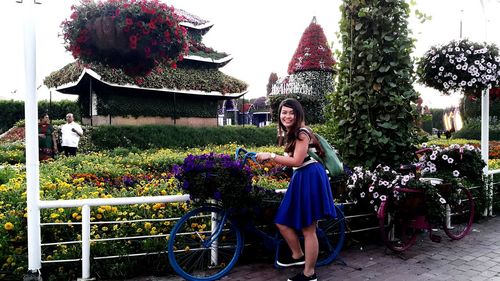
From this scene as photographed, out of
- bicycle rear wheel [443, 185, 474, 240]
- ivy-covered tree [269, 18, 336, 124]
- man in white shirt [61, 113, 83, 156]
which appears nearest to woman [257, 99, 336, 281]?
bicycle rear wheel [443, 185, 474, 240]

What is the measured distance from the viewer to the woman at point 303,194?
3842mm

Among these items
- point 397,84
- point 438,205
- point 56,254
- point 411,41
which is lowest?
point 56,254

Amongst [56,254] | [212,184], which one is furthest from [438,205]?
[56,254]

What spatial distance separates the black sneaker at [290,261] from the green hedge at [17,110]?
27.5 metres

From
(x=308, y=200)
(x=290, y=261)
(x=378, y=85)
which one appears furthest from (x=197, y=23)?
(x=308, y=200)

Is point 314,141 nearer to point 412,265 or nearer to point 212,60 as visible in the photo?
point 412,265

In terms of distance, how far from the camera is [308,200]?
393cm

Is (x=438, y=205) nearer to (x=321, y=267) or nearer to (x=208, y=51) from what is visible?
(x=321, y=267)

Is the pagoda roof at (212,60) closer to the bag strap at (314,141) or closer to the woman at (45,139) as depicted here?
the woman at (45,139)

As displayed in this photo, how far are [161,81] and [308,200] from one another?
1790cm

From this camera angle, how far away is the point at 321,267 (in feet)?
15.0

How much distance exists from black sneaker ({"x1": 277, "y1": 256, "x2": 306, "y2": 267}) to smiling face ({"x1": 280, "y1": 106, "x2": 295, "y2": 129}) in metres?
1.48

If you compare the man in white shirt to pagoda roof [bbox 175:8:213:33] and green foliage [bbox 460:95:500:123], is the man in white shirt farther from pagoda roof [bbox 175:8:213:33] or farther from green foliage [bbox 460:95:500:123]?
green foliage [bbox 460:95:500:123]

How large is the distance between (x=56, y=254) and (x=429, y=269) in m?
3.99
